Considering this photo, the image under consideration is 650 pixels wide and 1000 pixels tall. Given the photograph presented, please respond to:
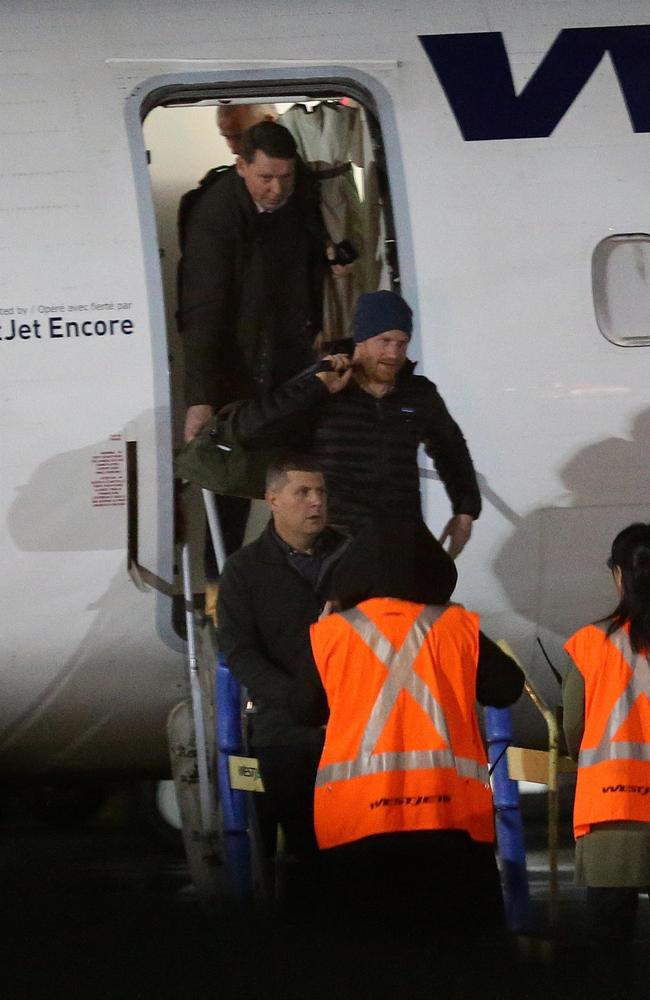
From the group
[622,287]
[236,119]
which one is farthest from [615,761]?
[236,119]

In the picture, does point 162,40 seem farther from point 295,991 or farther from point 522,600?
point 295,991

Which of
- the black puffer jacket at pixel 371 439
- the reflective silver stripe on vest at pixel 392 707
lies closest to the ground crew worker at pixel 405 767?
the reflective silver stripe on vest at pixel 392 707

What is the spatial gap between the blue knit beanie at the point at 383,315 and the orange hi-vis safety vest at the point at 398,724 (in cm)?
132


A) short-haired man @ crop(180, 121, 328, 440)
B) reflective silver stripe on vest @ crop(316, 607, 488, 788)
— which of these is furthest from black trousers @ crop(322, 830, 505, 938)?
short-haired man @ crop(180, 121, 328, 440)

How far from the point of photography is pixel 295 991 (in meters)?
4.85

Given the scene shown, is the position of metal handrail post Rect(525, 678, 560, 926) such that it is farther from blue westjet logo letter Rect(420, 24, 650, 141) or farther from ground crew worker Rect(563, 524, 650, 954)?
blue westjet logo letter Rect(420, 24, 650, 141)

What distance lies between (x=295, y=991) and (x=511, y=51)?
3601mm

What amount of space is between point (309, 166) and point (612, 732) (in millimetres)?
2985

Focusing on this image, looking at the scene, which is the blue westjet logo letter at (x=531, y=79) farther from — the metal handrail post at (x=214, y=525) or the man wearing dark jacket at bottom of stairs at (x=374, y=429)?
the metal handrail post at (x=214, y=525)

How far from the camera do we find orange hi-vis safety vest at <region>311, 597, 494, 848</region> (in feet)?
14.4

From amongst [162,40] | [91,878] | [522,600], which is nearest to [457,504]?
[522,600]

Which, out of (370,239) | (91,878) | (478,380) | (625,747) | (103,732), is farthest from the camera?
(91,878)

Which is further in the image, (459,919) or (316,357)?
(316,357)

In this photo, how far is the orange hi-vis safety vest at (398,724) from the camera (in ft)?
14.4
